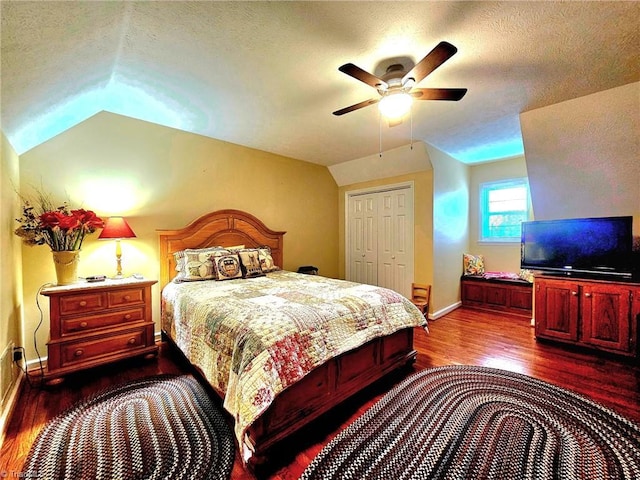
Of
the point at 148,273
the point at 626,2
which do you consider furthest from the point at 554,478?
the point at 148,273

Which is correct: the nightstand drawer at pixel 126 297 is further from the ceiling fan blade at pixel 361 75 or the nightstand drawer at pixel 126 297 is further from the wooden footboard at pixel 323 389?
the ceiling fan blade at pixel 361 75

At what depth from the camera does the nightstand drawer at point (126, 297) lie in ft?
8.07

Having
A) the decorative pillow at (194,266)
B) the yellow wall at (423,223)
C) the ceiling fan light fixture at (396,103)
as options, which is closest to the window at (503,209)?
the yellow wall at (423,223)

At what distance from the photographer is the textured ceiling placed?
4.83 feet

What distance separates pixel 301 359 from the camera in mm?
1619

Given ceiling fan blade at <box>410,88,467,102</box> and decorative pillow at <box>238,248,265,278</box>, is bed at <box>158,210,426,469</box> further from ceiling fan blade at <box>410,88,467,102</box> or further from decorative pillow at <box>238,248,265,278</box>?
ceiling fan blade at <box>410,88,467,102</box>

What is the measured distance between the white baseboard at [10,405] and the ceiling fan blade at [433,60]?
10.9 feet

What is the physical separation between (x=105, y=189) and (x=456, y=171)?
491 cm

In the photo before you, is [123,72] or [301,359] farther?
[123,72]

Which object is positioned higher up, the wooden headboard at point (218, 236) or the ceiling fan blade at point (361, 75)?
the ceiling fan blade at point (361, 75)

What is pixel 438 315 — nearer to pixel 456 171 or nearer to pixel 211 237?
pixel 456 171

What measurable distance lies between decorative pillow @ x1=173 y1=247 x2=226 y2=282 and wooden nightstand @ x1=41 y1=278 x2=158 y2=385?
0.39 meters

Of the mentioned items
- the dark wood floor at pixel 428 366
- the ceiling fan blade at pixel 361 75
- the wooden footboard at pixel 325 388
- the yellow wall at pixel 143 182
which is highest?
the ceiling fan blade at pixel 361 75

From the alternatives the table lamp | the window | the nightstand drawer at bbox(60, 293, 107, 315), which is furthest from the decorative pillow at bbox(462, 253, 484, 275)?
the nightstand drawer at bbox(60, 293, 107, 315)
